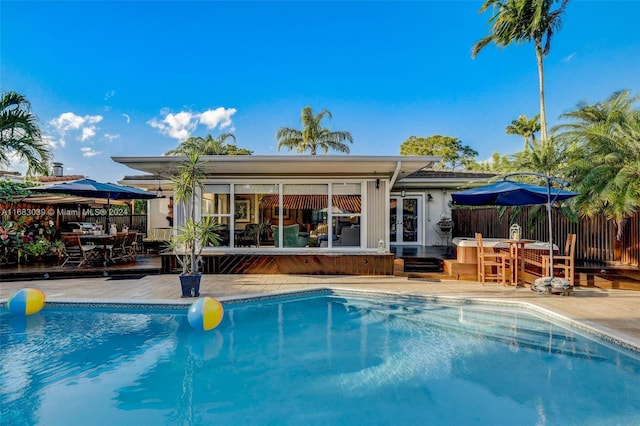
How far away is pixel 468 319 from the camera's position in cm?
627

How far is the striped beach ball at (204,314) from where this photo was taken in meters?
5.48

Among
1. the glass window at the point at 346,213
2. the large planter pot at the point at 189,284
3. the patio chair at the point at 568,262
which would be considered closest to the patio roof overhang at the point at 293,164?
the glass window at the point at 346,213

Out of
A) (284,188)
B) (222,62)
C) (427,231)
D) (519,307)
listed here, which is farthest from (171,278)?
(222,62)

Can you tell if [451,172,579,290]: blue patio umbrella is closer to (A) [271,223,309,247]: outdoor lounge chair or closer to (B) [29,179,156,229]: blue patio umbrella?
(A) [271,223,309,247]: outdoor lounge chair

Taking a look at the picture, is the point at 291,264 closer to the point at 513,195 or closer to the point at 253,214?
the point at 253,214

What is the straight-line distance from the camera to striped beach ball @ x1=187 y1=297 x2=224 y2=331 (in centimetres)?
548

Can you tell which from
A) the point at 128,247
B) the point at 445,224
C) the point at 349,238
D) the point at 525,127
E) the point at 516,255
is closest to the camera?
the point at 516,255

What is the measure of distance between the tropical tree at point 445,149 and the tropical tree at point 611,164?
2716 cm

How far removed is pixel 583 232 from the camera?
10.1m

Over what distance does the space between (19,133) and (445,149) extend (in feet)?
120

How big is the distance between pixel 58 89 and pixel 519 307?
19462mm

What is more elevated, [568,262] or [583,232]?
[583,232]

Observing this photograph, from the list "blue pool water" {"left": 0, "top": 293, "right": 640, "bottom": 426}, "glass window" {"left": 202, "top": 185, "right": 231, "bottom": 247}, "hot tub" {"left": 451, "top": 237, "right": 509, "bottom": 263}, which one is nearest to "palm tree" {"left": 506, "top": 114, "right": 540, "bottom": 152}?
"hot tub" {"left": 451, "top": 237, "right": 509, "bottom": 263}

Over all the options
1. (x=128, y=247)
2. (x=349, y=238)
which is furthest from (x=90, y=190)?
(x=349, y=238)
